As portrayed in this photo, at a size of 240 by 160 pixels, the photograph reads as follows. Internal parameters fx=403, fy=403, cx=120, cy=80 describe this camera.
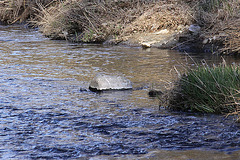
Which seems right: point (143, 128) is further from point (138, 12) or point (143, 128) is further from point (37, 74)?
point (138, 12)

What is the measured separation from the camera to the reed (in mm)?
5301

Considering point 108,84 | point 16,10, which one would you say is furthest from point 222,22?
point 16,10

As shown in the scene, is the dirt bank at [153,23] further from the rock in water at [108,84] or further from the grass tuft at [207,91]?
the grass tuft at [207,91]

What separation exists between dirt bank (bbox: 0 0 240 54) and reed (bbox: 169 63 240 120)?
4744 millimetres

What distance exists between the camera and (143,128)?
4.94 m

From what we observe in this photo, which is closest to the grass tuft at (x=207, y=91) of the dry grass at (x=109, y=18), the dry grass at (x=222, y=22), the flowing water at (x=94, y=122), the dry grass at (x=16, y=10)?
the flowing water at (x=94, y=122)

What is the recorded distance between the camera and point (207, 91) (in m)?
5.48

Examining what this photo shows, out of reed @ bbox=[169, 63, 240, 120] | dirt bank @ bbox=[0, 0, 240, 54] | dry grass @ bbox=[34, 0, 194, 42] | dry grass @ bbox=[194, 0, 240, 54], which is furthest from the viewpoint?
dry grass @ bbox=[34, 0, 194, 42]

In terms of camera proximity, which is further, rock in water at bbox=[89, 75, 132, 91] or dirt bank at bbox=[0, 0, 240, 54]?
dirt bank at bbox=[0, 0, 240, 54]

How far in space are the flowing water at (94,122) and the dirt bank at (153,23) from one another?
8.82 feet

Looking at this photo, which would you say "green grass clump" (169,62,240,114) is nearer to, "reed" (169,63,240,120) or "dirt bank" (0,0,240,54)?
"reed" (169,63,240,120)

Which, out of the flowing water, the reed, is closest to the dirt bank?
the flowing water

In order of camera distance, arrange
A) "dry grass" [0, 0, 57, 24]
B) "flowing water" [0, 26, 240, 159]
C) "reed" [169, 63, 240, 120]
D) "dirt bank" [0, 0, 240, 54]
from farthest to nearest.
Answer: "dry grass" [0, 0, 57, 24]
"dirt bank" [0, 0, 240, 54]
"reed" [169, 63, 240, 120]
"flowing water" [0, 26, 240, 159]

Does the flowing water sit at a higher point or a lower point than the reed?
lower
